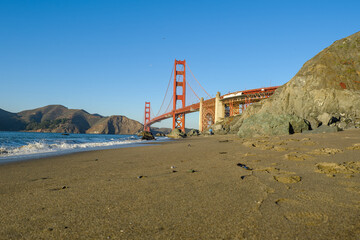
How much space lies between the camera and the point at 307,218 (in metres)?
1.47

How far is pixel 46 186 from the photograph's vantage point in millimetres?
2588

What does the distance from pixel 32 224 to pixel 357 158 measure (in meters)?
4.27

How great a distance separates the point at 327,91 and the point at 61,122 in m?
111

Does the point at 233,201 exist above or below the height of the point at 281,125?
below

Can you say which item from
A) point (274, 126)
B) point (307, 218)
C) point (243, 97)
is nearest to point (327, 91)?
point (274, 126)

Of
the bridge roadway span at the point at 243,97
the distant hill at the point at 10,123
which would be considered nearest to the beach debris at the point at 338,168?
the bridge roadway span at the point at 243,97

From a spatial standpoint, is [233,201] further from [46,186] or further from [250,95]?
[250,95]

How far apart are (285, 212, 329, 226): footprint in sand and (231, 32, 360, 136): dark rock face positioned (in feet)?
30.7

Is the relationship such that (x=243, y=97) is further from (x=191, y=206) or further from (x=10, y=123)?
(x=10, y=123)

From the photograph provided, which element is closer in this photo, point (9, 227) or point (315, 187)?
point (9, 227)

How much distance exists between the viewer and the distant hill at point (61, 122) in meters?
92.4

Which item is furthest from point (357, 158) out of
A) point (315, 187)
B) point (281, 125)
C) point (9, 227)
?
point (281, 125)

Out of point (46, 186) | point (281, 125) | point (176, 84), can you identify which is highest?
point (176, 84)

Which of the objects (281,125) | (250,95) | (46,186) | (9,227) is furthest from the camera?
(250,95)
